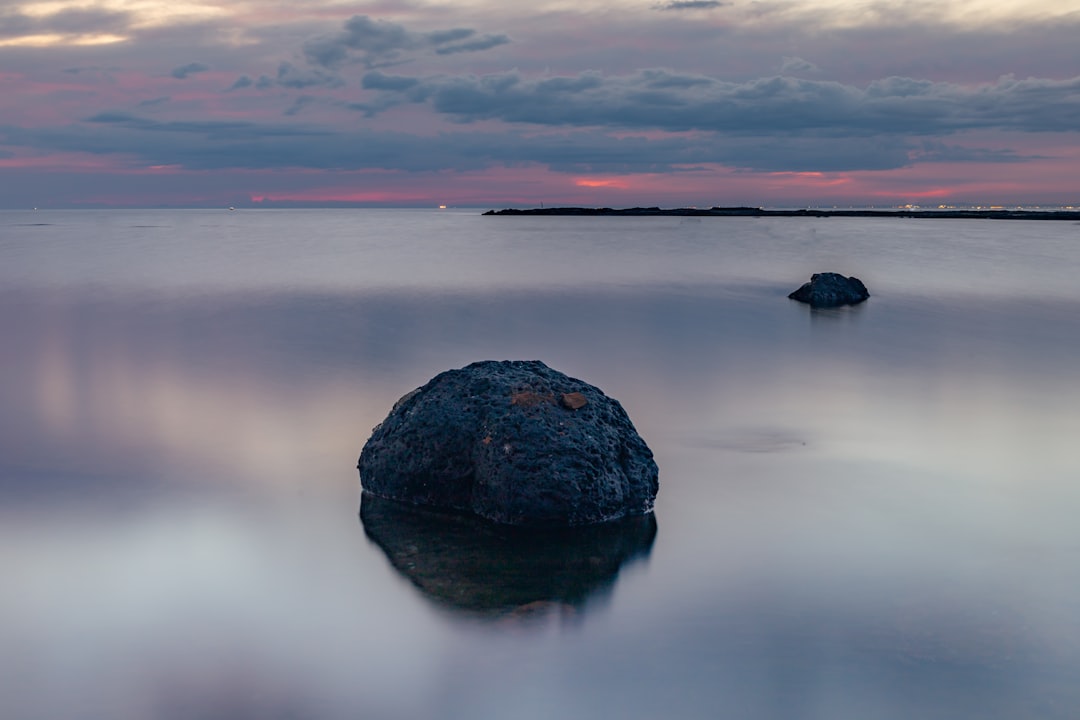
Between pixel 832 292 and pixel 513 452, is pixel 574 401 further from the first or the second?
pixel 832 292

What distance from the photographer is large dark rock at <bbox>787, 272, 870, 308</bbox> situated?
76.0 ft

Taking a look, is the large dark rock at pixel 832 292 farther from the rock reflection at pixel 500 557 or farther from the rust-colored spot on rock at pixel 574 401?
the rock reflection at pixel 500 557

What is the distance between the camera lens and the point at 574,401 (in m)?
7.36

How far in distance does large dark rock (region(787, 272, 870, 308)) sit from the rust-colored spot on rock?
1693 cm

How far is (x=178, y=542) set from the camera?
259 inches

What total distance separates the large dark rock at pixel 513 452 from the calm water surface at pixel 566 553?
365 mm

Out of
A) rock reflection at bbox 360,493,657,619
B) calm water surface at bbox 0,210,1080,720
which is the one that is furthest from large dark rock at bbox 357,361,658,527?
calm water surface at bbox 0,210,1080,720

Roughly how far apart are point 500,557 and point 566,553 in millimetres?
439

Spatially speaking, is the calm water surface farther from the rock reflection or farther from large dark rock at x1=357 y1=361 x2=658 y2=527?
large dark rock at x1=357 y1=361 x2=658 y2=527

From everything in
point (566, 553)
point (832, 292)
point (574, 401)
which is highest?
point (574, 401)

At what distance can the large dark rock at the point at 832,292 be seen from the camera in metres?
23.2

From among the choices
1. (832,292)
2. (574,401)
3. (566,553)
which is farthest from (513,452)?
(832,292)

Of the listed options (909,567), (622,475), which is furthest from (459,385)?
(909,567)

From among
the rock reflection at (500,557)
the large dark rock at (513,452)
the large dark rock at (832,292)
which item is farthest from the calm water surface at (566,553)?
the large dark rock at (832,292)
